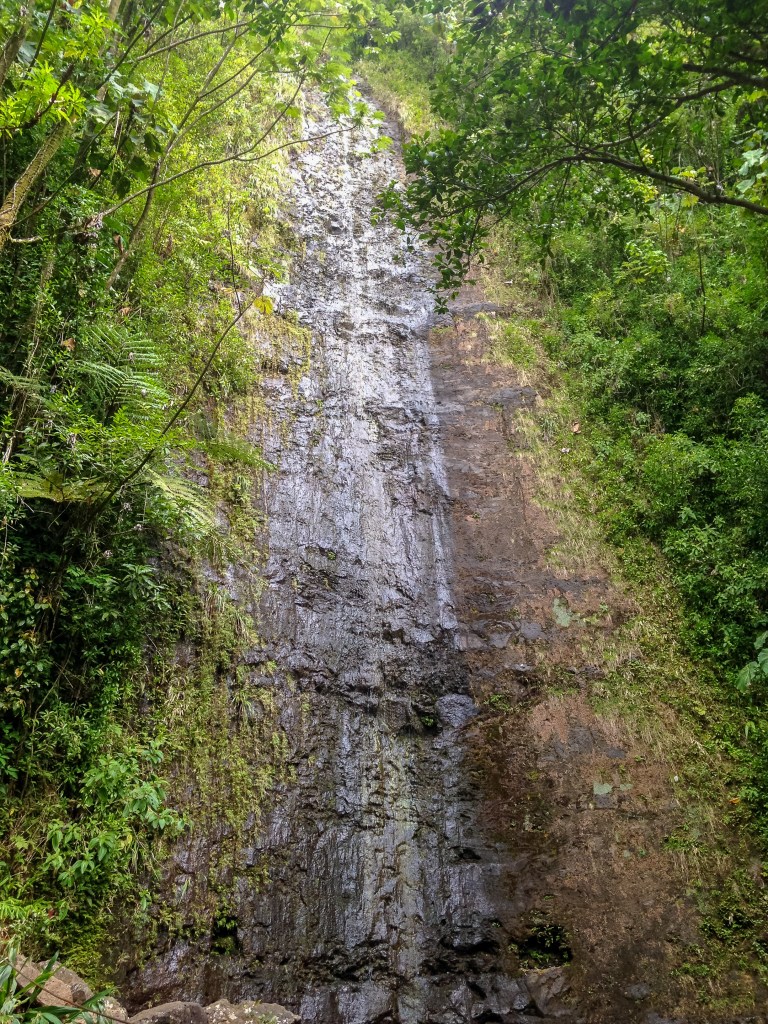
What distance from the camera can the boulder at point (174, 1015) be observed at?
347cm

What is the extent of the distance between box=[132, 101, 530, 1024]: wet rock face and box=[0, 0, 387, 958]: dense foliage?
0.97m

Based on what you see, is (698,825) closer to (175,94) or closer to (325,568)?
(325,568)

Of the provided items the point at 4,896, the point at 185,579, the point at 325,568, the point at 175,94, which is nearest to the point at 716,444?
the point at 325,568

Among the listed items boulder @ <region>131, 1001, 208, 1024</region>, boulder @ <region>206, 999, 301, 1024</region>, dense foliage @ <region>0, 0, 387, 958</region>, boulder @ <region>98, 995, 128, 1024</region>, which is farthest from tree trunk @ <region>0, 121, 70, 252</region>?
boulder @ <region>206, 999, 301, 1024</region>

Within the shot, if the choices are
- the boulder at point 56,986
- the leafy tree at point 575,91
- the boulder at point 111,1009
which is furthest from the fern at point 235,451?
the boulder at point 111,1009

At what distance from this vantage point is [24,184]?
4227 mm

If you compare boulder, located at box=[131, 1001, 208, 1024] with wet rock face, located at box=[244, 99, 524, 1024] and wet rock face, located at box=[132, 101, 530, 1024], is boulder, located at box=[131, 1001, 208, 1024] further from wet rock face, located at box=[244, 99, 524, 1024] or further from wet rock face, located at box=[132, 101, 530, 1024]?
wet rock face, located at box=[244, 99, 524, 1024]

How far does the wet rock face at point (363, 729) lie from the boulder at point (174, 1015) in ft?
1.95

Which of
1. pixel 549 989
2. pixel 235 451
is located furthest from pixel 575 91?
pixel 549 989

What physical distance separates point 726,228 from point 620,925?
8.41 m

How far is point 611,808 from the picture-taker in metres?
5.54

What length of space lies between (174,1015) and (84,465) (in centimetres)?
339

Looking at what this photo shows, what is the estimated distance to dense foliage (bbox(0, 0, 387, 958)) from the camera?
4074mm

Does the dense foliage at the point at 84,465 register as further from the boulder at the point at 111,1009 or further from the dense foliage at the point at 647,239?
the dense foliage at the point at 647,239
